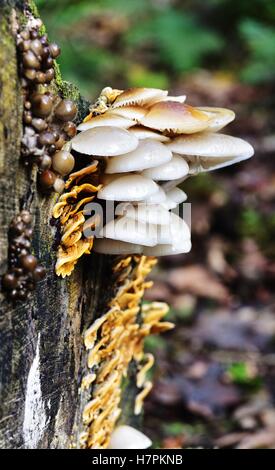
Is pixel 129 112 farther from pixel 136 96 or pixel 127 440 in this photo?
pixel 127 440

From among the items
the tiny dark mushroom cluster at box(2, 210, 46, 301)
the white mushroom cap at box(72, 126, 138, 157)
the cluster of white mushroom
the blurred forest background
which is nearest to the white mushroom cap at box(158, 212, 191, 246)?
the cluster of white mushroom

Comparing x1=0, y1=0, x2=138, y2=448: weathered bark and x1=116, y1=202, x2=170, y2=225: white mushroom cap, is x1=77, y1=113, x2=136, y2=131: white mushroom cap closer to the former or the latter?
x1=0, y1=0, x2=138, y2=448: weathered bark

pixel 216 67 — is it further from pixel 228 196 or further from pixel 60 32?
pixel 228 196

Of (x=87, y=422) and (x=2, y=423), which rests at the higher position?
(x=87, y=422)

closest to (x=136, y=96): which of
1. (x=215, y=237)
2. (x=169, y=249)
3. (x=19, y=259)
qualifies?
(x=169, y=249)

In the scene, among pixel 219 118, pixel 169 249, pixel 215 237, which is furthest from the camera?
pixel 215 237

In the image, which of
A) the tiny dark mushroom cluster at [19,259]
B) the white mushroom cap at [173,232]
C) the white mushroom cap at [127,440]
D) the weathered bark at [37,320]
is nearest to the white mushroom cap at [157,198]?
the white mushroom cap at [173,232]
